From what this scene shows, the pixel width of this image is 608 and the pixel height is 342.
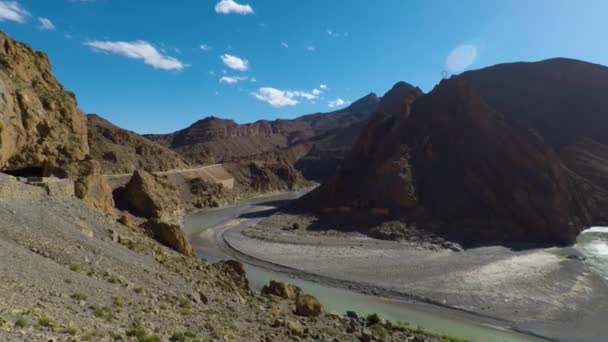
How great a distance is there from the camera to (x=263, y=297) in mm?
19375

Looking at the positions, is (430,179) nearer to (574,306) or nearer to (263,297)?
(574,306)

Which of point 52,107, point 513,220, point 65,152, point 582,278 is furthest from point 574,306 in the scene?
point 52,107

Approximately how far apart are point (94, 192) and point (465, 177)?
4665cm

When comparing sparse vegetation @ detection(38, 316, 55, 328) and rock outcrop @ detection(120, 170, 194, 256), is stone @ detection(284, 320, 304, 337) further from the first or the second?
rock outcrop @ detection(120, 170, 194, 256)

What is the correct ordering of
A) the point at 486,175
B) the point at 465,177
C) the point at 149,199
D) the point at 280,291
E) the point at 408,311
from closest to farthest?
the point at 280,291 → the point at 408,311 → the point at 149,199 → the point at 486,175 → the point at 465,177

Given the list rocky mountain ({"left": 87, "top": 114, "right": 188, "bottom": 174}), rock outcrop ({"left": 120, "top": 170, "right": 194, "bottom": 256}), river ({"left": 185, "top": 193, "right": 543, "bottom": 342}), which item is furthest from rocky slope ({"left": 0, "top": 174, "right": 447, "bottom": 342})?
rocky mountain ({"left": 87, "top": 114, "right": 188, "bottom": 174})

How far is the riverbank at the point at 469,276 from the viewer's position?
2462 cm

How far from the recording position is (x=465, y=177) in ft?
Result: 181

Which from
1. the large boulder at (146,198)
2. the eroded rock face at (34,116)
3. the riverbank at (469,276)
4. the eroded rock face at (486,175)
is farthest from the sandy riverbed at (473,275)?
the eroded rock face at (34,116)

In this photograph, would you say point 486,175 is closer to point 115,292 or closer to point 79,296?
point 115,292

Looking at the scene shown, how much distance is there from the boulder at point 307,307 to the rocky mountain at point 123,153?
5670 centimetres

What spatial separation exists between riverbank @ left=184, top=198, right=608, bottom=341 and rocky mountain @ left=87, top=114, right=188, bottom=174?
35.9m

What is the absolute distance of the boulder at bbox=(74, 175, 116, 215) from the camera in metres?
21.3

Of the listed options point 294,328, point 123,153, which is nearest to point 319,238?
point 294,328
